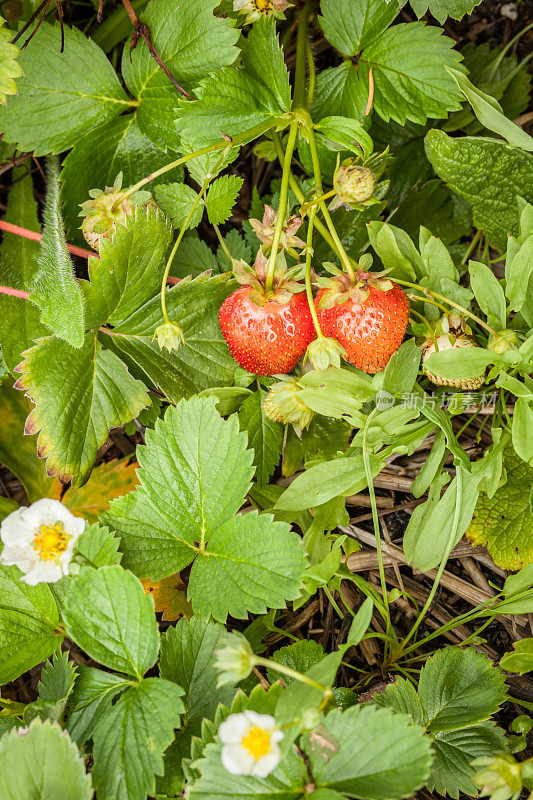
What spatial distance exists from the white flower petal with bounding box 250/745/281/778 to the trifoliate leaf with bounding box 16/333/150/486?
2.34ft

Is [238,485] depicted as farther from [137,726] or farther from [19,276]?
[19,276]

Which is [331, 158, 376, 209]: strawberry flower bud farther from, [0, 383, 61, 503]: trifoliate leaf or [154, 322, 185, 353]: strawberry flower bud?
[0, 383, 61, 503]: trifoliate leaf

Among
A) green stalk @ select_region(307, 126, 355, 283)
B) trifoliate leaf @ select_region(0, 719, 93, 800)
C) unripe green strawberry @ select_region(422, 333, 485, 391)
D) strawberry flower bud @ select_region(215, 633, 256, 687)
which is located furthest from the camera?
unripe green strawberry @ select_region(422, 333, 485, 391)

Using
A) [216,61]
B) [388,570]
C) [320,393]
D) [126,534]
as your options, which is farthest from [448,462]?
[216,61]

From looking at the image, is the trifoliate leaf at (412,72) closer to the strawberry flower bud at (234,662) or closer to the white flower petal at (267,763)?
the strawberry flower bud at (234,662)

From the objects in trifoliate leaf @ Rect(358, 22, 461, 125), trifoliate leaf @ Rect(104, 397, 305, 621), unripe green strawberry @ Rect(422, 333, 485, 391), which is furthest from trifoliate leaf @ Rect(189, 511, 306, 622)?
trifoliate leaf @ Rect(358, 22, 461, 125)

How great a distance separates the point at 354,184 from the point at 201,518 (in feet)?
2.36

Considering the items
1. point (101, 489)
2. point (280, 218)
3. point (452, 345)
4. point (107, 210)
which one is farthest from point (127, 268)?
point (452, 345)

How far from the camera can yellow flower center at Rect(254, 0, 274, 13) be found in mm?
1424

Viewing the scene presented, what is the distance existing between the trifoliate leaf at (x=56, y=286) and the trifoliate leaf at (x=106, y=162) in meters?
0.05

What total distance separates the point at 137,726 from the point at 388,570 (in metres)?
0.72

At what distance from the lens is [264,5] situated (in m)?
1.42

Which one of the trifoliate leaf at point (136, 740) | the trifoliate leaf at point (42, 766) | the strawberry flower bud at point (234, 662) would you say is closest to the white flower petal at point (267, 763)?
the strawberry flower bud at point (234, 662)

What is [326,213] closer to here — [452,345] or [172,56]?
[452,345]
